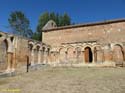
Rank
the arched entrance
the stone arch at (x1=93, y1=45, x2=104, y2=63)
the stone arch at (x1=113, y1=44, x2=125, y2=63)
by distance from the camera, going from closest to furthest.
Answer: the stone arch at (x1=113, y1=44, x2=125, y2=63)
the stone arch at (x1=93, y1=45, x2=104, y2=63)
the arched entrance

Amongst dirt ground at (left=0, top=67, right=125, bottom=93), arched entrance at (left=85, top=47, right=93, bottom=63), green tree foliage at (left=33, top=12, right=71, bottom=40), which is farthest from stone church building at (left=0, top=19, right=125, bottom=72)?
green tree foliage at (left=33, top=12, right=71, bottom=40)

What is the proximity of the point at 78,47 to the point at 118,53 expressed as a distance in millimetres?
4993

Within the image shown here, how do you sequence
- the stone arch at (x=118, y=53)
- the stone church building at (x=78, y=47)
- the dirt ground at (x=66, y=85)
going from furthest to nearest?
the stone arch at (x=118, y=53), the stone church building at (x=78, y=47), the dirt ground at (x=66, y=85)

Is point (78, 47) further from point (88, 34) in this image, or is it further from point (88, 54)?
point (88, 34)

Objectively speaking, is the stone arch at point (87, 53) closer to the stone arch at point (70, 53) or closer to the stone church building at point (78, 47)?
the stone church building at point (78, 47)

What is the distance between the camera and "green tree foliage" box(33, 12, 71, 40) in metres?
40.4

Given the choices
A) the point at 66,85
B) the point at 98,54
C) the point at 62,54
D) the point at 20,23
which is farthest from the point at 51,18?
the point at 66,85

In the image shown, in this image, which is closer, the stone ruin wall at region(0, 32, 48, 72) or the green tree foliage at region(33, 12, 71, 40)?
the stone ruin wall at region(0, 32, 48, 72)

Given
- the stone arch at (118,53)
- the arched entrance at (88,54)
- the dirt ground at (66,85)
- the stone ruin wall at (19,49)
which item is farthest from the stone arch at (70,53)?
the dirt ground at (66,85)

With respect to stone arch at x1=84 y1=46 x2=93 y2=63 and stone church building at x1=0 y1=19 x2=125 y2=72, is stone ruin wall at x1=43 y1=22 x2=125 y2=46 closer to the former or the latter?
stone church building at x1=0 y1=19 x2=125 y2=72

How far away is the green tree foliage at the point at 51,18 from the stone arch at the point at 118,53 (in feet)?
74.2

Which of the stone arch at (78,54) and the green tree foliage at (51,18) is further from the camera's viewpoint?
the green tree foliage at (51,18)

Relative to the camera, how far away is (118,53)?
19797mm

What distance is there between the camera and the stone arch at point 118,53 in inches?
770
